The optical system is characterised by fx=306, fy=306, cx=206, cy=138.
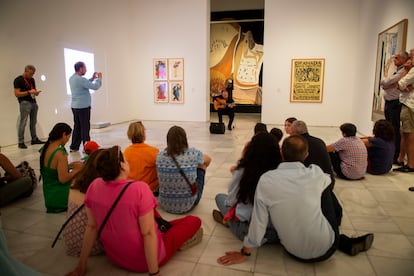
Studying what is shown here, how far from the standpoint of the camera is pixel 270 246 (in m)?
2.63

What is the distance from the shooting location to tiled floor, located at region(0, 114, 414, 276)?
233 centimetres

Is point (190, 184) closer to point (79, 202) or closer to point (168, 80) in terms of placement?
point (79, 202)

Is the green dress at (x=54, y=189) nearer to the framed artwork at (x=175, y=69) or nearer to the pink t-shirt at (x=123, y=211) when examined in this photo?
the pink t-shirt at (x=123, y=211)

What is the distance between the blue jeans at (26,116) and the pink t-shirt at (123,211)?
6087 millimetres

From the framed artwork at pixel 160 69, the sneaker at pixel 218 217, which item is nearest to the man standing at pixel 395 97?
the sneaker at pixel 218 217

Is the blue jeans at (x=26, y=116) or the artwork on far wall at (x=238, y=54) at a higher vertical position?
the artwork on far wall at (x=238, y=54)

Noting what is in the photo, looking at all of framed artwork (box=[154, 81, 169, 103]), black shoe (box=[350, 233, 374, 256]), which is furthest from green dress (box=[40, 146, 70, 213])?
framed artwork (box=[154, 81, 169, 103])

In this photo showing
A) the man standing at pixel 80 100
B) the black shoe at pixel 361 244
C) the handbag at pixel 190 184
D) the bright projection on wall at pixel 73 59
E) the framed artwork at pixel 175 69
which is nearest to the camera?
the black shoe at pixel 361 244

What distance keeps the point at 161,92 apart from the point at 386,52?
8.12 metres

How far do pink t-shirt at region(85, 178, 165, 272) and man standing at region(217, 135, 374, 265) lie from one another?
0.76m

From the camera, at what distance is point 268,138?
93.2 inches

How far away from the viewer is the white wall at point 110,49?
7.27 metres

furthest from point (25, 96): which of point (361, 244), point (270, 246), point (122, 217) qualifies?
point (361, 244)

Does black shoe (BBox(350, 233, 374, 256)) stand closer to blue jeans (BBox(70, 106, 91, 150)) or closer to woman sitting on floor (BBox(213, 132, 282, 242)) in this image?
woman sitting on floor (BBox(213, 132, 282, 242))
